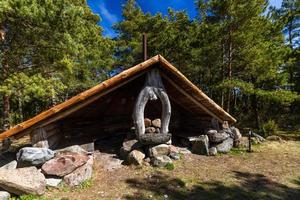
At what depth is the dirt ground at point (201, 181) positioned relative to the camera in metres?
5.43

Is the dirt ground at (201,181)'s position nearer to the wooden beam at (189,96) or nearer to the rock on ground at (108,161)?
the rock on ground at (108,161)

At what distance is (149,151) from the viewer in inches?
296

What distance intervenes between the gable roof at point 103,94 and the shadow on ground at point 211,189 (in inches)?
108

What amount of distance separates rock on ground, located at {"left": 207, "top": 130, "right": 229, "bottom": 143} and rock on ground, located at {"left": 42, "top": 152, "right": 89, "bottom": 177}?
4.84 metres

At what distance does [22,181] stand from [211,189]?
4.36m

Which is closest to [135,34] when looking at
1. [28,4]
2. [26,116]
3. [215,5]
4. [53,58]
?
[215,5]

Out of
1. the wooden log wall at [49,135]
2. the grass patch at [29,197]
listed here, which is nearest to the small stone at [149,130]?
the wooden log wall at [49,135]

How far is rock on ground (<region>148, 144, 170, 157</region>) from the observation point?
7.50m

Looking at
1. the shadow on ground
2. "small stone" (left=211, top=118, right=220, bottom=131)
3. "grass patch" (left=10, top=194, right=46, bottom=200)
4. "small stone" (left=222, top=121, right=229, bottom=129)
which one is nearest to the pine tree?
"grass patch" (left=10, top=194, right=46, bottom=200)

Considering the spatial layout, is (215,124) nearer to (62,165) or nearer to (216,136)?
(216,136)

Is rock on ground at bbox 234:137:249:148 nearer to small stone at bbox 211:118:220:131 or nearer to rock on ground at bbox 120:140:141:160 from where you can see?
small stone at bbox 211:118:220:131

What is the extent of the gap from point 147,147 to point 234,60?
9.13 m

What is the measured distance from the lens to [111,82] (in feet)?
23.1

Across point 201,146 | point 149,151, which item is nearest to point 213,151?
point 201,146
